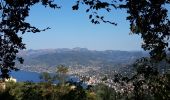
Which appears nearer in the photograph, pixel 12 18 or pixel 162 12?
pixel 12 18

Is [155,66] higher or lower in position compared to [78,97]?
higher

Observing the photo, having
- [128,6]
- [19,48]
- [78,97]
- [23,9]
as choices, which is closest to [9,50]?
[19,48]

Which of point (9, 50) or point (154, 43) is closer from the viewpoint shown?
point (9, 50)

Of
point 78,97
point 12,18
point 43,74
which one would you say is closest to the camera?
point 12,18

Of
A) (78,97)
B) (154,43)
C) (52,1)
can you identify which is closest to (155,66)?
(154,43)

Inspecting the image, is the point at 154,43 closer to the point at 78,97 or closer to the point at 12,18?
the point at 12,18

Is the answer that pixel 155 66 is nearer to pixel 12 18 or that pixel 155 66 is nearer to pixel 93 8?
pixel 93 8

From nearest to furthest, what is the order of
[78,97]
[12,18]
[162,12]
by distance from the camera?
[12,18] → [162,12] → [78,97]

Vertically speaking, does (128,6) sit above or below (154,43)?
above

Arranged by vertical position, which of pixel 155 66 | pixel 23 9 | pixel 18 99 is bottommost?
pixel 18 99
